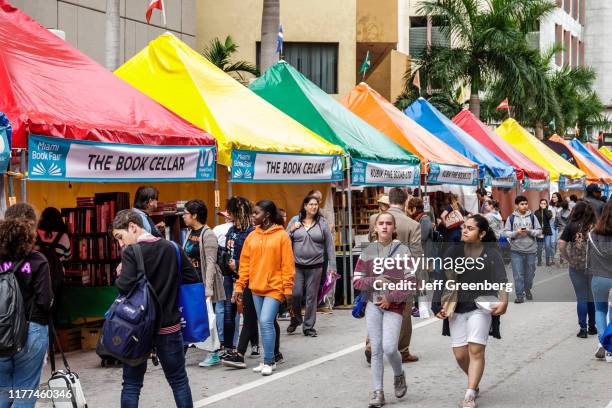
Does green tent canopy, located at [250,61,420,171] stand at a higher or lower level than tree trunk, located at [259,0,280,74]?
lower

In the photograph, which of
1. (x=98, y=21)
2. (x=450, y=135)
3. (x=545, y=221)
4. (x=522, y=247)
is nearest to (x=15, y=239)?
(x=522, y=247)

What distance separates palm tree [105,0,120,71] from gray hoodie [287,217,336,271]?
820 centimetres

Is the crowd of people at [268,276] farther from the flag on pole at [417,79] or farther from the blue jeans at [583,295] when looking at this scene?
the flag on pole at [417,79]

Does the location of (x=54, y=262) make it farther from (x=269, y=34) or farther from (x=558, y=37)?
(x=558, y=37)

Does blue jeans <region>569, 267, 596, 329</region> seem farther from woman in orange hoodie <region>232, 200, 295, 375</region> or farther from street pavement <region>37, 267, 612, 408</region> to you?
A: woman in orange hoodie <region>232, 200, 295, 375</region>

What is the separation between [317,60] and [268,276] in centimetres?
2568

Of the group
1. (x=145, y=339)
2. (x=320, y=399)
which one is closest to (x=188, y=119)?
(x=320, y=399)

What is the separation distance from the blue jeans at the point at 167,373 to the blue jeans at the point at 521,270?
1106 centimetres

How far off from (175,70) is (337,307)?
15.4ft

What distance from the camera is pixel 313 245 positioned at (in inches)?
501

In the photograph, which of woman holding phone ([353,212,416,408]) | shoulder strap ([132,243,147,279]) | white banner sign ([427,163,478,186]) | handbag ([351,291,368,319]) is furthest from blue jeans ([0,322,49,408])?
white banner sign ([427,163,478,186])

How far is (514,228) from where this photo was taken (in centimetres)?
1762

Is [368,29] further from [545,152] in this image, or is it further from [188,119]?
[188,119]

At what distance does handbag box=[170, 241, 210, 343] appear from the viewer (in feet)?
23.5
